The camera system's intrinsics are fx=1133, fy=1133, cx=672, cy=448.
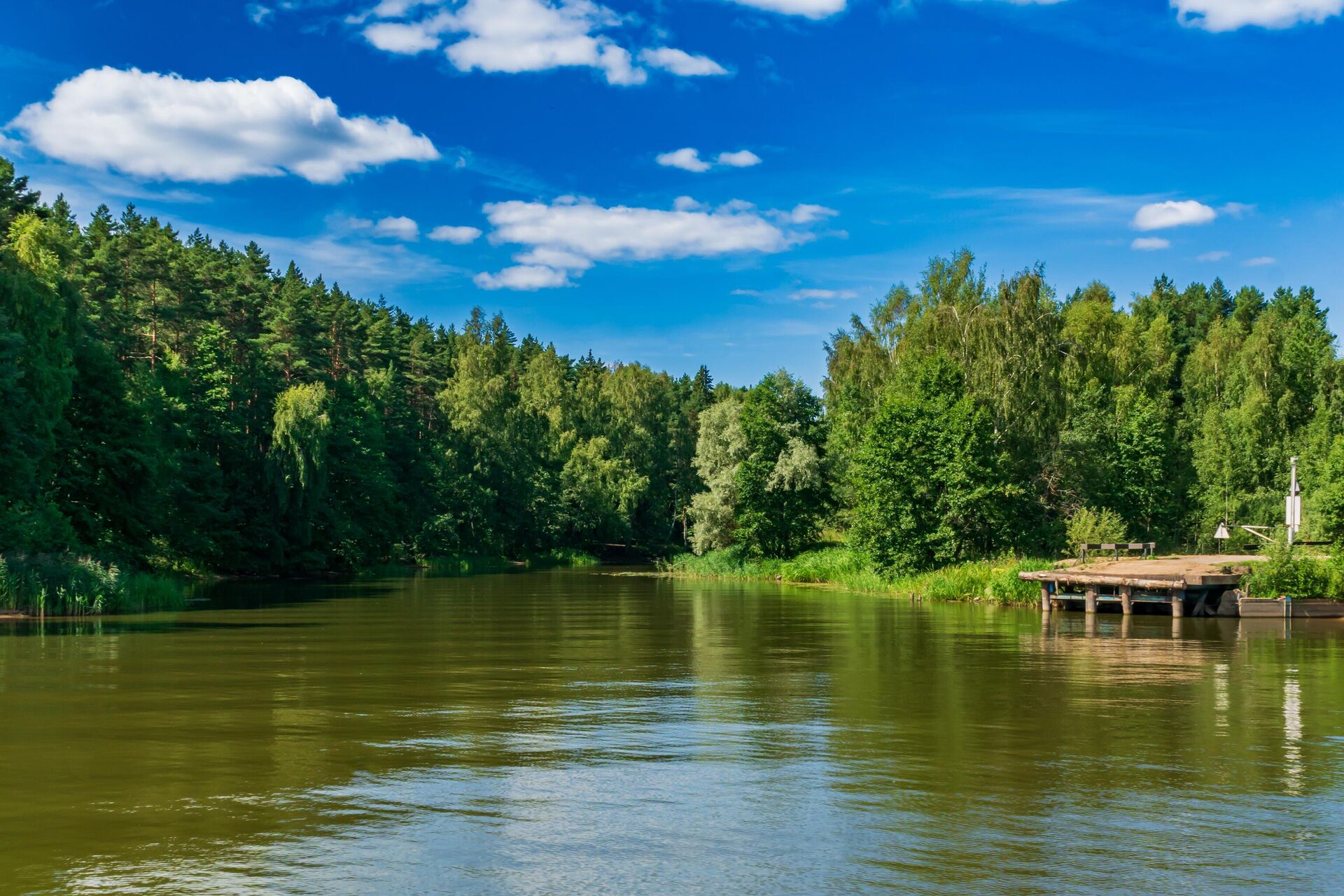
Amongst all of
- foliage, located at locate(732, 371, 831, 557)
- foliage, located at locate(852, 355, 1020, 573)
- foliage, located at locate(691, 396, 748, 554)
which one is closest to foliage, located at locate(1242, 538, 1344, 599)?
foliage, located at locate(852, 355, 1020, 573)

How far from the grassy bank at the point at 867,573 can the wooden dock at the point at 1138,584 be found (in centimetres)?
159

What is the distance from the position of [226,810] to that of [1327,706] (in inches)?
711

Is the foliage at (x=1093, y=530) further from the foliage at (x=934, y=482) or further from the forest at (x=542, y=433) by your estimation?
the foliage at (x=934, y=482)

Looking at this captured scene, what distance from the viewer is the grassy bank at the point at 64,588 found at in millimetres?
36219

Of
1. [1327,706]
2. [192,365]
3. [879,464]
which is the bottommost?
[1327,706]

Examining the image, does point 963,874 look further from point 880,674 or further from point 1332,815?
point 880,674

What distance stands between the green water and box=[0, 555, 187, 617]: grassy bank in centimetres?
807

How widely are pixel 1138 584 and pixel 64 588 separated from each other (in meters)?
36.4

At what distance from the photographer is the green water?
10.3 meters

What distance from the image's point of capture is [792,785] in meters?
13.6

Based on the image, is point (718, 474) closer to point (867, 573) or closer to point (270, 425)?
point (867, 573)

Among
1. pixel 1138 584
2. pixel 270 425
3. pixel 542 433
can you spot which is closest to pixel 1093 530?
pixel 1138 584

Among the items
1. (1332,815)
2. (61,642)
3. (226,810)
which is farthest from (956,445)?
(226,810)

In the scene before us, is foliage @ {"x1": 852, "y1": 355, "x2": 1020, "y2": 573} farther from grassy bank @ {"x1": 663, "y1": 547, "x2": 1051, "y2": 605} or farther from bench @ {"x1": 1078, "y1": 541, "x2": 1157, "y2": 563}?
bench @ {"x1": 1078, "y1": 541, "x2": 1157, "y2": 563}
